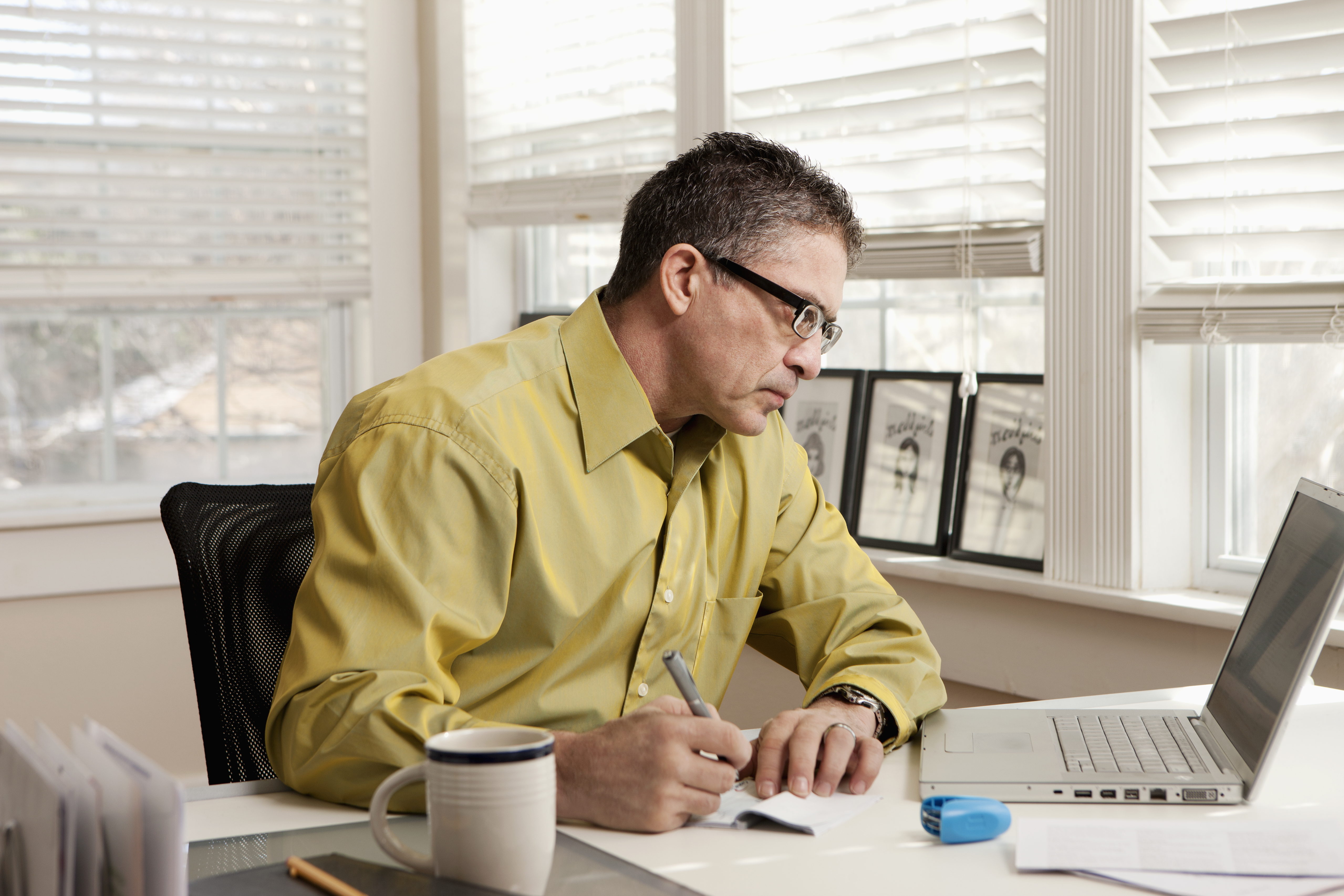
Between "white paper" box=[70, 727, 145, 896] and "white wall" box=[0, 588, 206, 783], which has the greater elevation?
"white paper" box=[70, 727, 145, 896]

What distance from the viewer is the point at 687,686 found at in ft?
3.62

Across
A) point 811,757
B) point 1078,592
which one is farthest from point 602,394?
point 1078,592

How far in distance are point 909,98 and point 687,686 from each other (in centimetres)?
A: 141

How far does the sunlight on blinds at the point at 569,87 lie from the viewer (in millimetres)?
2691

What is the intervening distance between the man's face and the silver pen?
16.0 inches

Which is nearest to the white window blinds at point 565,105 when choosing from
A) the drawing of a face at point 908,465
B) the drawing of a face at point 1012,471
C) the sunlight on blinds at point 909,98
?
the sunlight on blinds at point 909,98

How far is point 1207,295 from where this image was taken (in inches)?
69.9

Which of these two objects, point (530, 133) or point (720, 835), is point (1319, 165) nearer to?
point (720, 835)

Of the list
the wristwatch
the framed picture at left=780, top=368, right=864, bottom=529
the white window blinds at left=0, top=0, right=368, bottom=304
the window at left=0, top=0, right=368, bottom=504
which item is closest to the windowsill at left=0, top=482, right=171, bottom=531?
the window at left=0, top=0, right=368, bottom=504

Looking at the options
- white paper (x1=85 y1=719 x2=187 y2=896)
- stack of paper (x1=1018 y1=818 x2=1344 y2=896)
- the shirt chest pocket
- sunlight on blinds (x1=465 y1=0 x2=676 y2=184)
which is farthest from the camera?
sunlight on blinds (x1=465 y1=0 x2=676 y2=184)

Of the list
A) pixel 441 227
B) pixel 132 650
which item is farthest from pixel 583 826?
pixel 441 227

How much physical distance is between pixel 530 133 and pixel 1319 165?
1804 millimetres

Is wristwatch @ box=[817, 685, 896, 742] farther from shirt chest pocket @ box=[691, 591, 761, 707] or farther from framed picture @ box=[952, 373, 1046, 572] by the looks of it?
framed picture @ box=[952, 373, 1046, 572]

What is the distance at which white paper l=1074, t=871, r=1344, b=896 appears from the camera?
88cm
